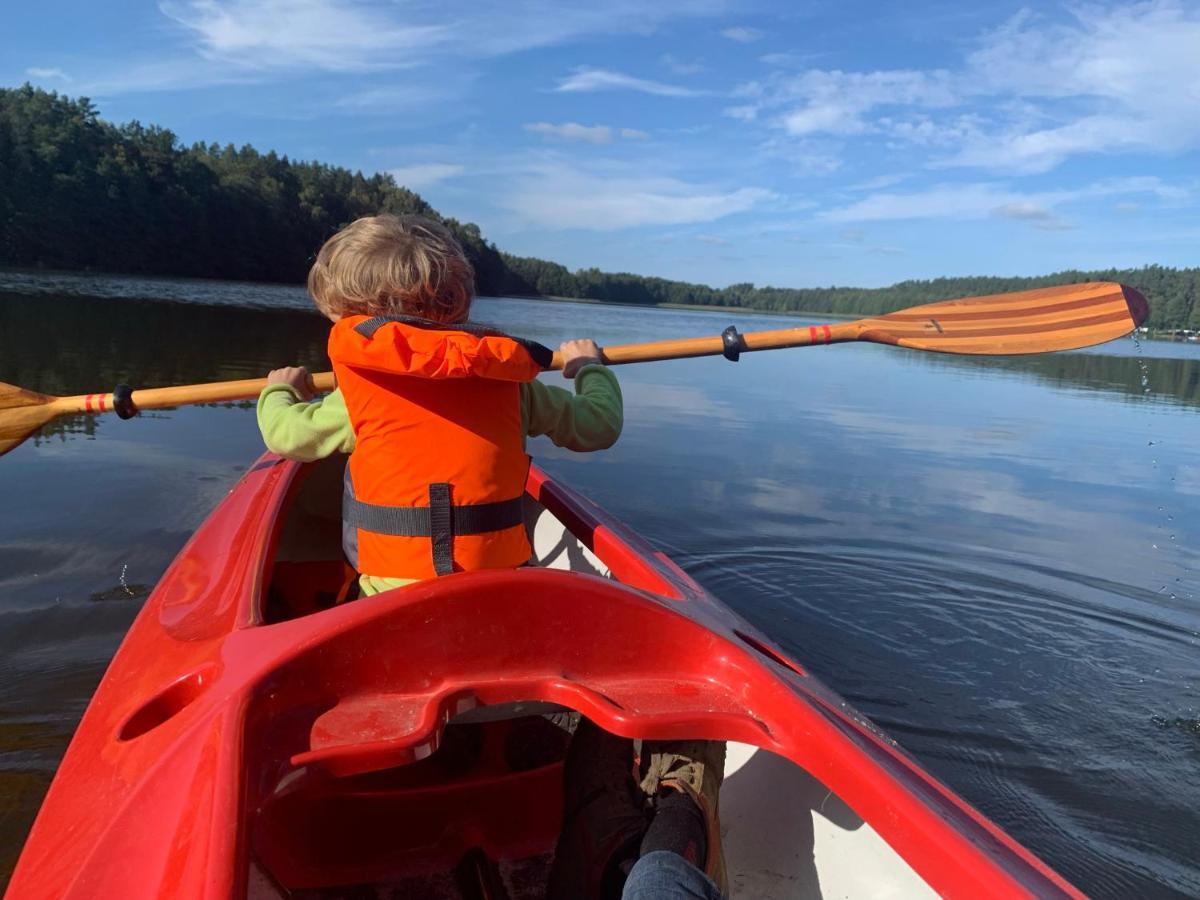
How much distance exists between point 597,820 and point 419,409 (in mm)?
894

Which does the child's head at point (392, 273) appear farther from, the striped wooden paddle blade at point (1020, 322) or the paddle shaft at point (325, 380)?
the striped wooden paddle blade at point (1020, 322)

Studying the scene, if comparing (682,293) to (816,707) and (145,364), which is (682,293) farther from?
(816,707)

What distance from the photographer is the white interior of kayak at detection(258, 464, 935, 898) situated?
1.70 meters

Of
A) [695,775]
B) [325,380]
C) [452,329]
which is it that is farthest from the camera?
[325,380]

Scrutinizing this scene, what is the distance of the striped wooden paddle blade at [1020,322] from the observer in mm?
4785

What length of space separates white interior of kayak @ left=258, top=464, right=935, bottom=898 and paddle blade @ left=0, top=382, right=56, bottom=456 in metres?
3.16

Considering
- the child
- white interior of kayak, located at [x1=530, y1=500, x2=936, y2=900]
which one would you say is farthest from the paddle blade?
white interior of kayak, located at [x1=530, y1=500, x2=936, y2=900]

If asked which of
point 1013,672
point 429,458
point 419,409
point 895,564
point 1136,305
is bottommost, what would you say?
point 1013,672

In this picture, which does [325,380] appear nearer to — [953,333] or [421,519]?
[421,519]

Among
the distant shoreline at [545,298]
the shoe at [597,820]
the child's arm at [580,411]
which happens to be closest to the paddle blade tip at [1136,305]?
the child's arm at [580,411]

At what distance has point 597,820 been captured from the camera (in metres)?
1.67

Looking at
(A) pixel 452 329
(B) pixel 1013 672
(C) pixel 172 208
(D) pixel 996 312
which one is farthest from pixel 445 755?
(C) pixel 172 208

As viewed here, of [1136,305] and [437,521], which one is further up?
[1136,305]

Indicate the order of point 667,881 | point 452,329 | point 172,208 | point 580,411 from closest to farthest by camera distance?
point 667,881 < point 452,329 < point 580,411 < point 172,208
